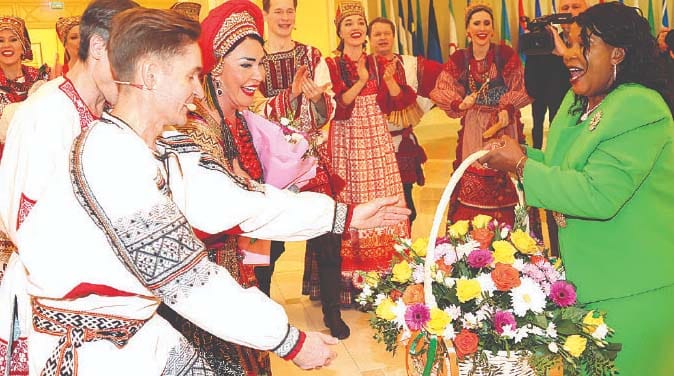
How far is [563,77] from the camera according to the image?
5.01 m

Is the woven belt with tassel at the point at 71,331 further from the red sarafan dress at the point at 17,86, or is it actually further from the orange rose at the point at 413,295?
the red sarafan dress at the point at 17,86

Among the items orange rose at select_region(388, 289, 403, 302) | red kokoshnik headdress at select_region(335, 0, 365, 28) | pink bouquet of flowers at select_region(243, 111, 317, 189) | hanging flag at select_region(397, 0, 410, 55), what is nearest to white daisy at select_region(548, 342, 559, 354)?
orange rose at select_region(388, 289, 403, 302)

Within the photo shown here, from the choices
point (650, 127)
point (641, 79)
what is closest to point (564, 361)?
point (650, 127)

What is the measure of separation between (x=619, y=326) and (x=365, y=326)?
2338mm

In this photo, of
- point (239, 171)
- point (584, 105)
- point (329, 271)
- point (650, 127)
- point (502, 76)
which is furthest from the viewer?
point (502, 76)

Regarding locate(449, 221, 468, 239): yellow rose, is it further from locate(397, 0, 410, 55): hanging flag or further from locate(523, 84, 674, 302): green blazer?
locate(397, 0, 410, 55): hanging flag

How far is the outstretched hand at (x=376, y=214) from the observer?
94.0 inches

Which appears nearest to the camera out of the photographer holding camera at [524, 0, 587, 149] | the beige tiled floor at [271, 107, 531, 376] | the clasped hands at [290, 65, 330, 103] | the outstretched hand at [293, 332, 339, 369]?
the outstretched hand at [293, 332, 339, 369]

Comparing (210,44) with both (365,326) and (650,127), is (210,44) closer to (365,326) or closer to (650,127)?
(650,127)

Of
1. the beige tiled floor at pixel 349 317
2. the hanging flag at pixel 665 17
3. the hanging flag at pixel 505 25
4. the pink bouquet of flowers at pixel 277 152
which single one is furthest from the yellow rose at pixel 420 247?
the hanging flag at pixel 505 25

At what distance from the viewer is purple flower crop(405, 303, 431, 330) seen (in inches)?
76.9

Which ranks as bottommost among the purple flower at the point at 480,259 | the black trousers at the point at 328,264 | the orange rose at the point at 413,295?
→ the black trousers at the point at 328,264

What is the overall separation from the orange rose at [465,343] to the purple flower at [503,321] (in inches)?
2.5

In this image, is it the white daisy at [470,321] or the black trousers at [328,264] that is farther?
the black trousers at [328,264]
